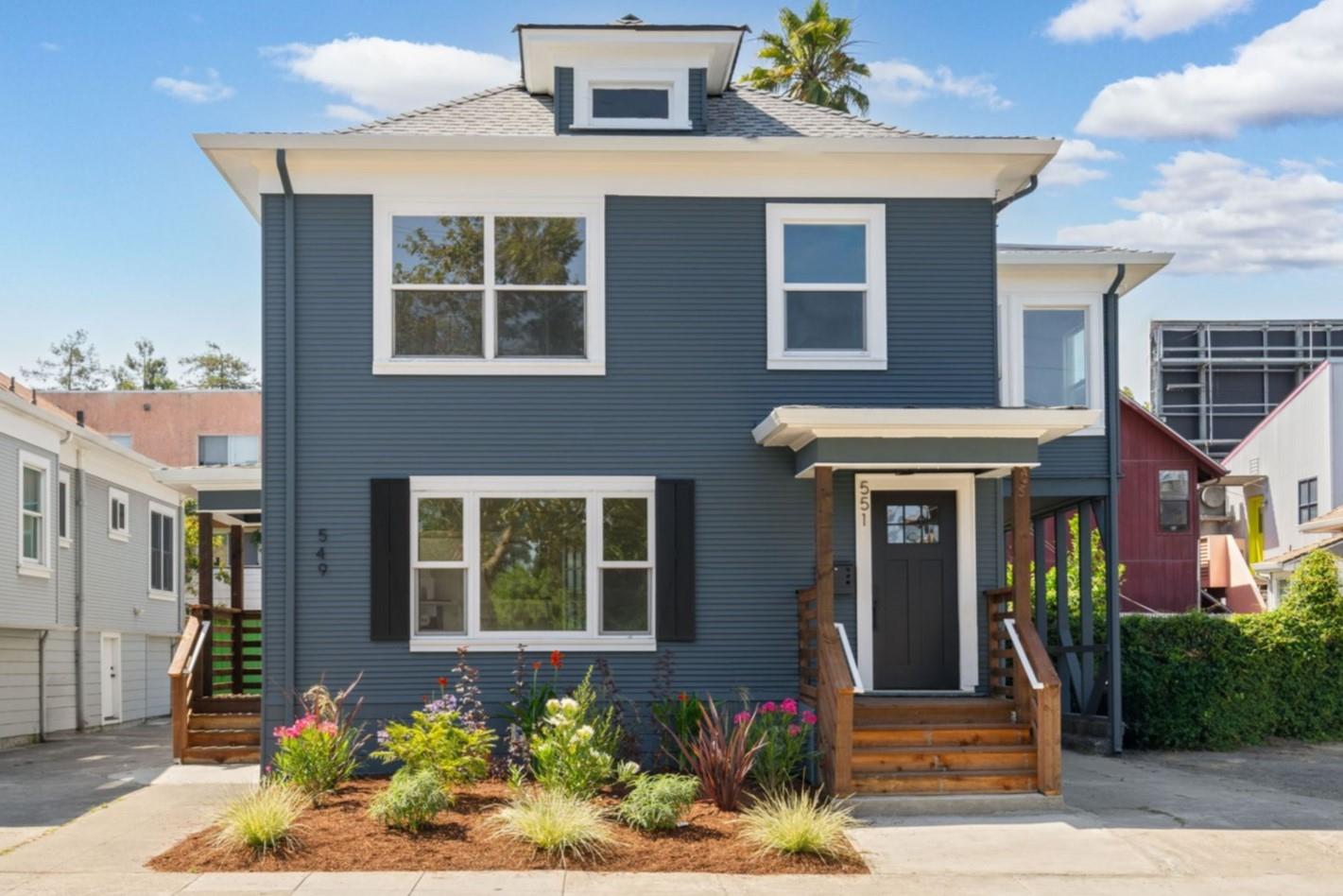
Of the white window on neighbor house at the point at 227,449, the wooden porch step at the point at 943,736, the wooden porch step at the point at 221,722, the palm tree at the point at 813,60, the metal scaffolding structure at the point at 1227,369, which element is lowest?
the wooden porch step at the point at 221,722

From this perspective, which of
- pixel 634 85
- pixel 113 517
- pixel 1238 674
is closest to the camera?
pixel 634 85

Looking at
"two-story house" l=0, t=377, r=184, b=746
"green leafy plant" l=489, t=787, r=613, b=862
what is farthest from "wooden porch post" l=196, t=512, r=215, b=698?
"green leafy plant" l=489, t=787, r=613, b=862

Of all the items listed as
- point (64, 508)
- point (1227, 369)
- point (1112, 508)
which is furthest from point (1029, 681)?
point (1227, 369)

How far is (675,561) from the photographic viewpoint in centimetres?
1293

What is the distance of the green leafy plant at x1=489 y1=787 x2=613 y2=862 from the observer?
9617 mm

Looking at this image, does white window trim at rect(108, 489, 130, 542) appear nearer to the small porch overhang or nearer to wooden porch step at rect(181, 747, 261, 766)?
wooden porch step at rect(181, 747, 261, 766)

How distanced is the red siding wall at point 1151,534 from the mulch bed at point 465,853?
2104cm

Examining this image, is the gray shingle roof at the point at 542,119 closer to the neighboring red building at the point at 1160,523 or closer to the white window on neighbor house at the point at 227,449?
the white window on neighbor house at the point at 227,449

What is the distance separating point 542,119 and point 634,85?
0.98m

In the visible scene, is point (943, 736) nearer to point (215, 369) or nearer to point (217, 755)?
point (217, 755)

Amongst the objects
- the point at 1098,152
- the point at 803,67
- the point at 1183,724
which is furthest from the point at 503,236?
the point at 803,67

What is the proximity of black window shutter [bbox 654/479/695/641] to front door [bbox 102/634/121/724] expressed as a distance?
1336 cm

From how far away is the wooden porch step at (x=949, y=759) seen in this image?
11727mm

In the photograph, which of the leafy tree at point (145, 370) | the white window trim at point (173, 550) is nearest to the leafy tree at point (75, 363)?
the leafy tree at point (145, 370)
